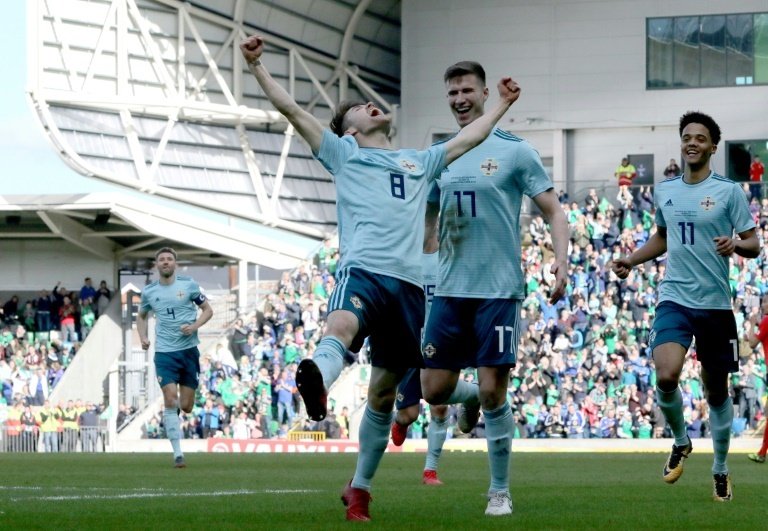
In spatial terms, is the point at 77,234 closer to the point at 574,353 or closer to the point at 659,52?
the point at 659,52

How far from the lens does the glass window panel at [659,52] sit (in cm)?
4609

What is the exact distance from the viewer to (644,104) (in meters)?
46.8

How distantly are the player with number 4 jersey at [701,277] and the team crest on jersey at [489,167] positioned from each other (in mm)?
1502

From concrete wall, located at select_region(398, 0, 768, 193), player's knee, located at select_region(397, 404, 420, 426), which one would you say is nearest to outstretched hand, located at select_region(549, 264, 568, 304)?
player's knee, located at select_region(397, 404, 420, 426)

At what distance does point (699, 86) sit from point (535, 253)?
12049 mm

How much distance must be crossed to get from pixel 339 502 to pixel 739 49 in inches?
1473

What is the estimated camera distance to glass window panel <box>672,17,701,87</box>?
45625mm

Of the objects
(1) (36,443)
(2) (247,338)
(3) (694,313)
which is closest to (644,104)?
(2) (247,338)

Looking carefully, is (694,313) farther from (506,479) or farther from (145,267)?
(145,267)

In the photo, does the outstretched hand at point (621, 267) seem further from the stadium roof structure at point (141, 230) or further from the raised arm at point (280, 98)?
the stadium roof structure at point (141, 230)

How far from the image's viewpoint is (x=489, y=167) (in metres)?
10.1

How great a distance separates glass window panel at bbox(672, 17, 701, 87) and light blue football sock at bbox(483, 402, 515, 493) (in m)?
37.5

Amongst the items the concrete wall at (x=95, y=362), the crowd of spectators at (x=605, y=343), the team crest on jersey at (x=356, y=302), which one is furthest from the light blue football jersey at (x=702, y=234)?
the concrete wall at (x=95, y=362)

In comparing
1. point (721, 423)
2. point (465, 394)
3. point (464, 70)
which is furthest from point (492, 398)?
point (465, 394)
